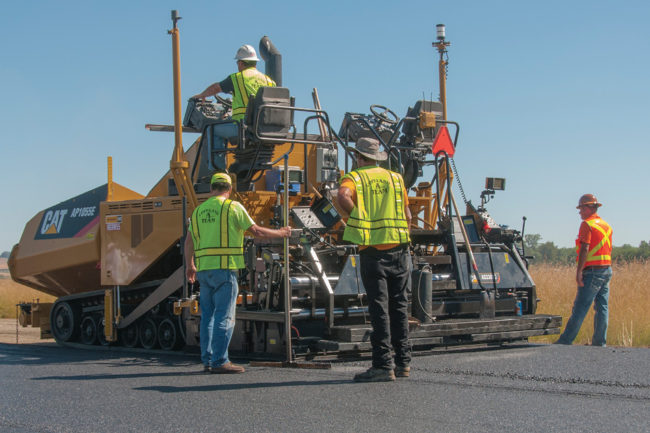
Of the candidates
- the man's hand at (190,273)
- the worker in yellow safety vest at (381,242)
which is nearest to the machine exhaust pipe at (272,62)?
the man's hand at (190,273)

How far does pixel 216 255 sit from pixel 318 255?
132cm

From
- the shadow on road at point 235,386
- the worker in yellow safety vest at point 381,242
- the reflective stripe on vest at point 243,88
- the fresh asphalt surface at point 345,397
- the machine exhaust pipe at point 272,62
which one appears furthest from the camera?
the machine exhaust pipe at point 272,62

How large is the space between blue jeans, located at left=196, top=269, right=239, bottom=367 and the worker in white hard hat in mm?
1949

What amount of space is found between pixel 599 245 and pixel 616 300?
3.38 meters

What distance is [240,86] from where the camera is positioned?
8406 mm

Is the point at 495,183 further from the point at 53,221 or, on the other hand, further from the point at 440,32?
the point at 53,221

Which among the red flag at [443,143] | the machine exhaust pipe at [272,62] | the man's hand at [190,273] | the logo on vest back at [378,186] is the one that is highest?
the machine exhaust pipe at [272,62]

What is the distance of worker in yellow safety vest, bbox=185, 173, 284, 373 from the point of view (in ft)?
22.1

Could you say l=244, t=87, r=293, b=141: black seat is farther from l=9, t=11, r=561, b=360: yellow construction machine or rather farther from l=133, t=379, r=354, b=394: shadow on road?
l=133, t=379, r=354, b=394: shadow on road

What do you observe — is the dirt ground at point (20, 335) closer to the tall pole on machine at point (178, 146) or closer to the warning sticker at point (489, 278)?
the tall pole on machine at point (178, 146)

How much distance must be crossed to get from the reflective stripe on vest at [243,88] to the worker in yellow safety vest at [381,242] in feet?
8.04

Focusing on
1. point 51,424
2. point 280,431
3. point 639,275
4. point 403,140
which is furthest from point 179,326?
point 639,275

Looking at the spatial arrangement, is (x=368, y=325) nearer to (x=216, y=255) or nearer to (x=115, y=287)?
(x=216, y=255)

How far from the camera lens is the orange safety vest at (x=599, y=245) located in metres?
8.90
